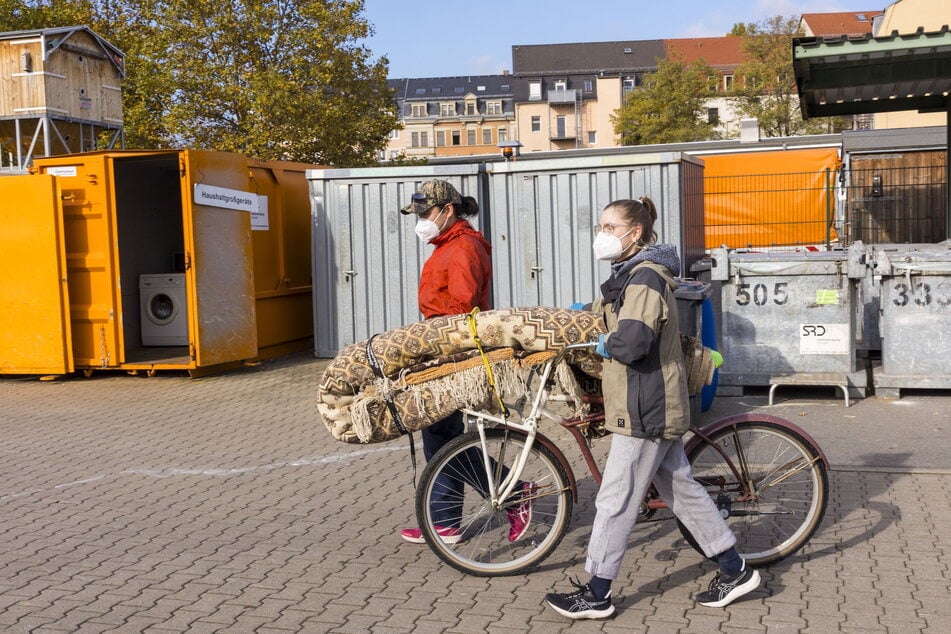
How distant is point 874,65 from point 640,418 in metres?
8.09

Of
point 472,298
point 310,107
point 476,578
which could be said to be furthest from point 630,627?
point 310,107

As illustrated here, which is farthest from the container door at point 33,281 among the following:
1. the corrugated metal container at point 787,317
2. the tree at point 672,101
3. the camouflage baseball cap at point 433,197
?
the tree at point 672,101

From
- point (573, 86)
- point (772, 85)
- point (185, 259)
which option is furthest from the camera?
point (573, 86)

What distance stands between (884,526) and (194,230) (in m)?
7.84

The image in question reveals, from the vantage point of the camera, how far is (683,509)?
4.46 meters

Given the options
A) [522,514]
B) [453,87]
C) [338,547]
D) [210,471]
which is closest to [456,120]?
[453,87]

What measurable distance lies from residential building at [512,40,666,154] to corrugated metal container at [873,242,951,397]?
86435mm

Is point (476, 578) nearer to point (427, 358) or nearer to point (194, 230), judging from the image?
point (427, 358)

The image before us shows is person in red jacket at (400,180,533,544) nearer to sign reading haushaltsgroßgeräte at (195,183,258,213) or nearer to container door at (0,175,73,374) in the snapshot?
sign reading haushaltsgroßgeräte at (195,183,258,213)

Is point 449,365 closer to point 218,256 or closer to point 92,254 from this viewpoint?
point 218,256

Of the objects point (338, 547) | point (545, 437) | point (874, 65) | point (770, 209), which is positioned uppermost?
point (874, 65)

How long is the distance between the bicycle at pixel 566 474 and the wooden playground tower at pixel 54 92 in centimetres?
1888

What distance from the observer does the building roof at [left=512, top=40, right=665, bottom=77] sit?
Result: 3851 inches

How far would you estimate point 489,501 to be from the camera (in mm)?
4824
